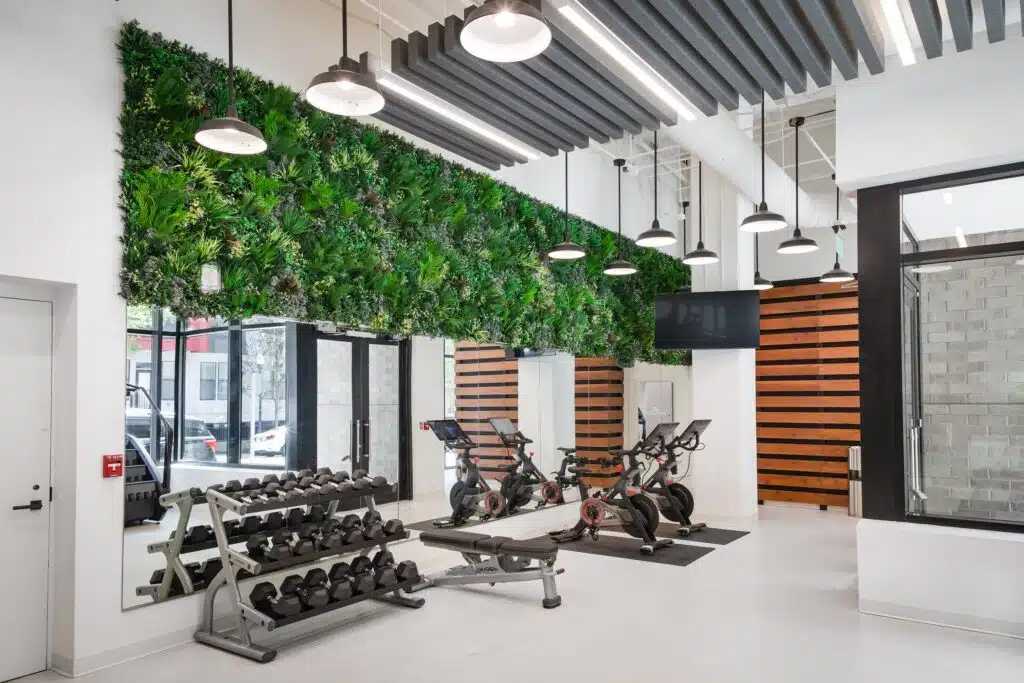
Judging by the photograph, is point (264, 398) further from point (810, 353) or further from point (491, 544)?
point (810, 353)

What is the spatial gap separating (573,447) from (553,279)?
2769mm

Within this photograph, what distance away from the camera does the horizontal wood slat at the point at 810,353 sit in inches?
441

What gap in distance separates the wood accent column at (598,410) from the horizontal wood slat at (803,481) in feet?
8.31

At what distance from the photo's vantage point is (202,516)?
17.3 feet

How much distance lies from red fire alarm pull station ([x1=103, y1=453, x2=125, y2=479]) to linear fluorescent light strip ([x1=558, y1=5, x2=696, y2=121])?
414 centimetres

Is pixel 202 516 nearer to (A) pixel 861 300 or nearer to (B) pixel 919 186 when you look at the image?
(A) pixel 861 300

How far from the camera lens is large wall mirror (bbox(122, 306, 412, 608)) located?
4.97 metres

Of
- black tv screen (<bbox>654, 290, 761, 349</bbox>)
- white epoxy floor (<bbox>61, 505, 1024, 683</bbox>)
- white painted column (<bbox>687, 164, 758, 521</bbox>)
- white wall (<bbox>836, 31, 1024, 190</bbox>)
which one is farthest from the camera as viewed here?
white painted column (<bbox>687, 164, 758, 521</bbox>)

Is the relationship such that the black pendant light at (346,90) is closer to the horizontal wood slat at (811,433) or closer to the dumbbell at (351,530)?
the dumbbell at (351,530)

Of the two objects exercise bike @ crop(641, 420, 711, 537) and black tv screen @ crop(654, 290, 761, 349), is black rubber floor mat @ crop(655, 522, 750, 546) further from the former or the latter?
black tv screen @ crop(654, 290, 761, 349)

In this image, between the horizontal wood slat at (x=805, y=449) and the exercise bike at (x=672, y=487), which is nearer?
the exercise bike at (x=672, y=487)

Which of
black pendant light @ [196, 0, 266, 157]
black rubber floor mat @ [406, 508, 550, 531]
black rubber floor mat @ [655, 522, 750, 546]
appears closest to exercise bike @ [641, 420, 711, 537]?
black rubber floor mat @ [655, 522, 750, 546]

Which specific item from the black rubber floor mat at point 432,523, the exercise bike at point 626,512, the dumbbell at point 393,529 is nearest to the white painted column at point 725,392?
the exercise bike at point 626,512

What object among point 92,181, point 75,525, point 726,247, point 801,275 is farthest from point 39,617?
point 801,275
